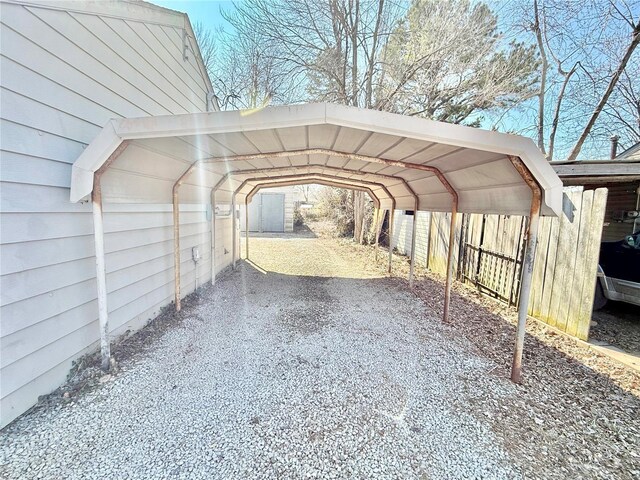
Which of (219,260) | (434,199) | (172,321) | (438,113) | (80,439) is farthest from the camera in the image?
(438,113)

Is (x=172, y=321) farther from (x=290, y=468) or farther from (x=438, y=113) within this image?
(x=438, y=113)

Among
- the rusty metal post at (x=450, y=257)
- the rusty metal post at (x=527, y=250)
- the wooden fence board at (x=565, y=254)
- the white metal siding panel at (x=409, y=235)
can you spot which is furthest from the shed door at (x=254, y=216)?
the rusty metal post at (x=527, y=250)

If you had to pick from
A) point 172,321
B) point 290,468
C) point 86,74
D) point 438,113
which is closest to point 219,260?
point 172,321

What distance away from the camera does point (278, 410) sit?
7.18ft

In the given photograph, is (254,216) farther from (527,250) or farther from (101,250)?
(527,250)

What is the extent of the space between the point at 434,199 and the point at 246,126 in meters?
3.67

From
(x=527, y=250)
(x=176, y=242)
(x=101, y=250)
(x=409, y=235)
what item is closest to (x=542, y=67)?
(x=409, y=235)

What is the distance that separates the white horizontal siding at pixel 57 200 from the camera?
1.90m

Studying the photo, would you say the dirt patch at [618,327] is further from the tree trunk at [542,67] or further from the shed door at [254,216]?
the shed door at [254,216]

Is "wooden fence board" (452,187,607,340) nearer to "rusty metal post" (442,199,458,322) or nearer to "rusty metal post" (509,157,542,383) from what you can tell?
"rusty metal post" (442,199,458,322)

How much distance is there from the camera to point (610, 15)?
766 centimetres

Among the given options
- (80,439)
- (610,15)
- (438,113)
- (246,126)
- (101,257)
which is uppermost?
(610,15)

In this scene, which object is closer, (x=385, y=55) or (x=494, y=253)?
(x=494, y=253)

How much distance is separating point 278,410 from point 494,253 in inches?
175
